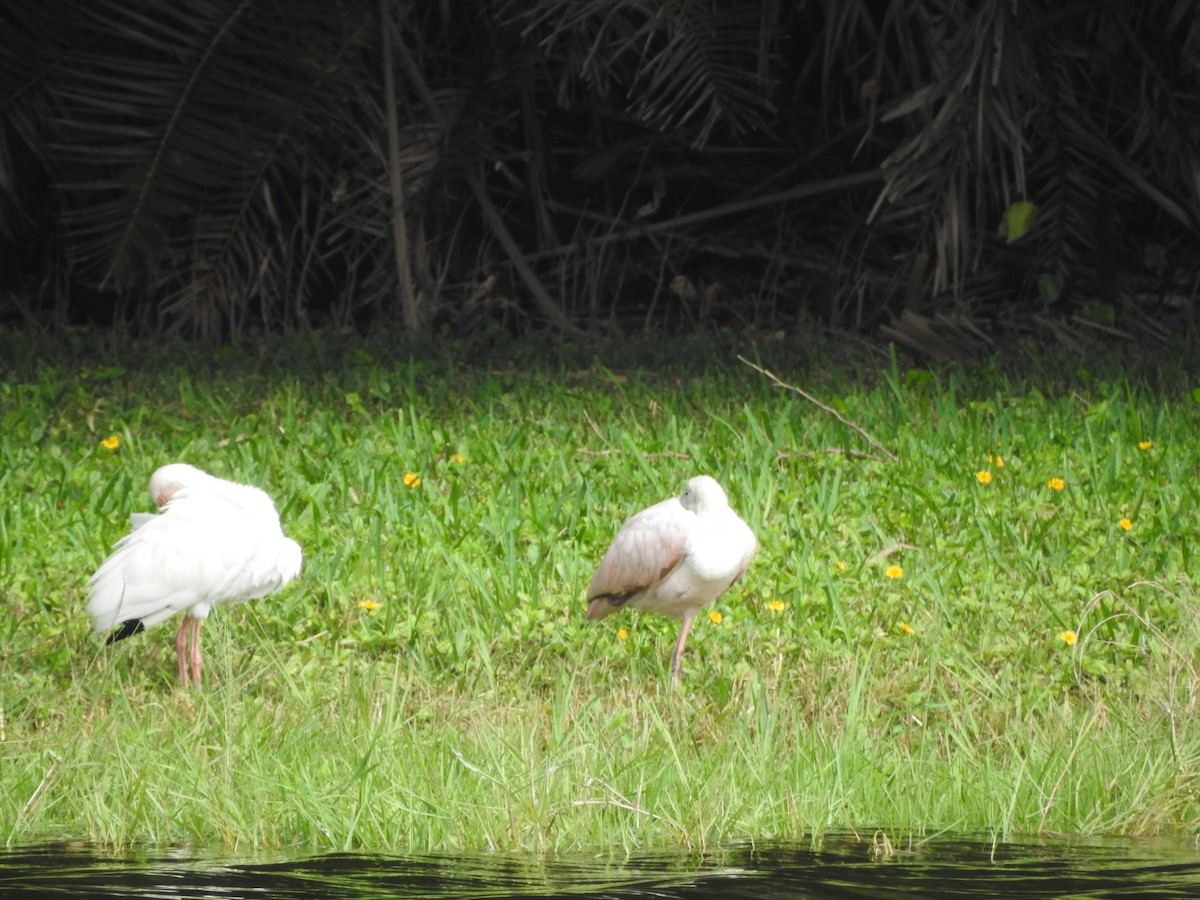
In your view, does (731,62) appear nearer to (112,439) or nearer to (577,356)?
(577,356)

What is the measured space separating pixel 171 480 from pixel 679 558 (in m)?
1.15

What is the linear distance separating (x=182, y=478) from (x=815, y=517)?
5.63 ft

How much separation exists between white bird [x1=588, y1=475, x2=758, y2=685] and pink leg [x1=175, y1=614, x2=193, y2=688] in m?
0.87

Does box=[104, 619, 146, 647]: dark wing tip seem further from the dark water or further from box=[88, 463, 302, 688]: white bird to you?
the dark water

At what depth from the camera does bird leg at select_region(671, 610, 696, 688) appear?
3.48m

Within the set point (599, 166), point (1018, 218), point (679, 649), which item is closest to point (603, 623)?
point (679, 649)

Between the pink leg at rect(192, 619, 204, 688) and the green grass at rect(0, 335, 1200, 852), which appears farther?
the pink leg at rect(192, 619, 204, 688)

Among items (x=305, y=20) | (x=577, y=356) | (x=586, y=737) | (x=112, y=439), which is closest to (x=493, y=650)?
(x=586, y=737)

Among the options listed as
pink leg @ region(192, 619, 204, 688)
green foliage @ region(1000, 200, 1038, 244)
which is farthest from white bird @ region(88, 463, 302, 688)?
green foliage @ region(1000, 200, 1038, 244)

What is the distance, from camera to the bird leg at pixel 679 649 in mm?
3477

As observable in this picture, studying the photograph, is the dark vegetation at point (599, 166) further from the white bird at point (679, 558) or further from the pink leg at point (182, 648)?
the pink leg at point (182, 648)

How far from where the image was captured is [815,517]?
14.9 feet

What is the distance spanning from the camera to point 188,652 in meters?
3.62

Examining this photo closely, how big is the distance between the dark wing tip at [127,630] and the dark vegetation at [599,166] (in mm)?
4296
